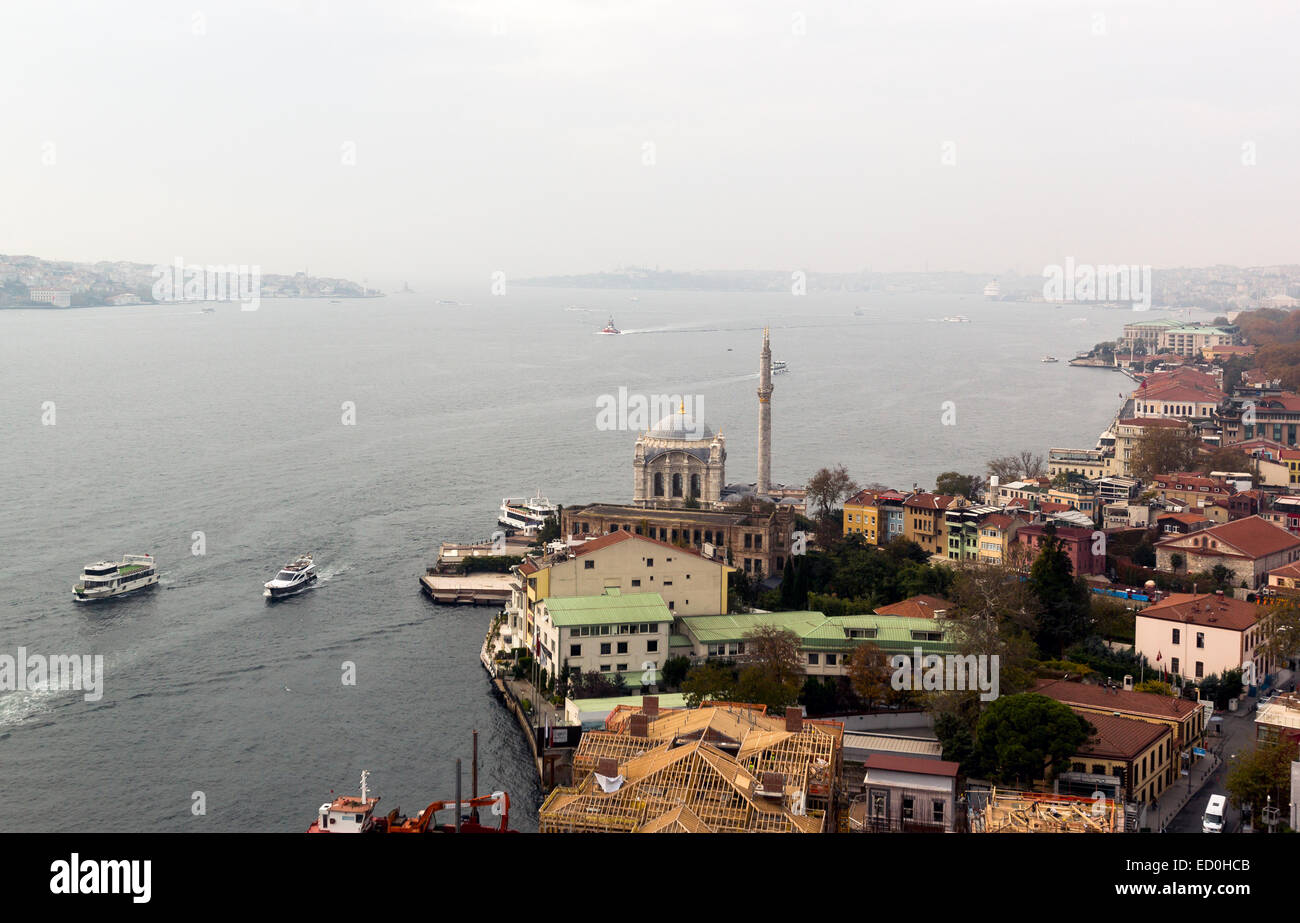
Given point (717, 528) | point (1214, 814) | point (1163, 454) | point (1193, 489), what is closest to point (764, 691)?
point (1214, 814)

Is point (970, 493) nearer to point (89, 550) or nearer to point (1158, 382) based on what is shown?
point (89, 550)

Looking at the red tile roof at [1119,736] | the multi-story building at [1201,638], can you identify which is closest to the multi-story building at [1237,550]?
the multi-story building at [1201,638]

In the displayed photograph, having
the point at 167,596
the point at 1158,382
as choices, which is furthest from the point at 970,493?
the point at 1158,382

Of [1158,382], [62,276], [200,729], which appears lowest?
[200,729]

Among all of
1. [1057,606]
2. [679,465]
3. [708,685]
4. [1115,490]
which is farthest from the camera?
[679,465]

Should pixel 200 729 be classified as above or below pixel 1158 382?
below

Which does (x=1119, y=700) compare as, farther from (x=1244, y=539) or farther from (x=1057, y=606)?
(x=1244, y=539)

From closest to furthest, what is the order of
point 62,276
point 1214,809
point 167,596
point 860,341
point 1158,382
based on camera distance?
point 1214,809 < point 167,596 < point 1158,382 < point 860,341 < point 62,276
